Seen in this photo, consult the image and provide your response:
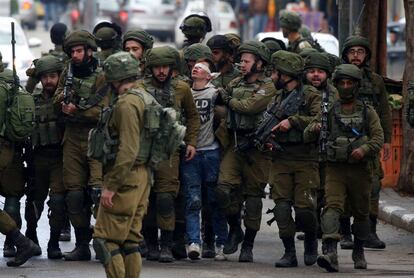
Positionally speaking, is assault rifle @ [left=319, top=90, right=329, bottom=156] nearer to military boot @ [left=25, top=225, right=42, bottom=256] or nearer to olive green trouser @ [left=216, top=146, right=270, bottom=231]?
olive green trouser @ [left=216, top=146, right=270, bottom=231]

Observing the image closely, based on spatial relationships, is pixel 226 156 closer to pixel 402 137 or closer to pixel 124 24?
pixel 402 137

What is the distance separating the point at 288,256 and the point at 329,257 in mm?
590

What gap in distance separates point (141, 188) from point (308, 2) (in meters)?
40.9

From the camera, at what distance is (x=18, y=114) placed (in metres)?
13.0

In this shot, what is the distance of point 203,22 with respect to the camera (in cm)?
1509

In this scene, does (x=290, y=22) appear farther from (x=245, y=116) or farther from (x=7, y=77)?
(x=7, y=77)

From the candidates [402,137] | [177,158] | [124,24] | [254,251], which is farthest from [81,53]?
[124,24]

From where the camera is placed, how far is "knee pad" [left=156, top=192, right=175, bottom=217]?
1336 cm

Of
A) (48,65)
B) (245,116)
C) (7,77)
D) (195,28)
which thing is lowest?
(245,116)

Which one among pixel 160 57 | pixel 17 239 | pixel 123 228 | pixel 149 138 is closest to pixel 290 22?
pixel 160 57

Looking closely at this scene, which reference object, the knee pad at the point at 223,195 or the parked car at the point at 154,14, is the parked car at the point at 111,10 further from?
the knee pad at the point at 223,195

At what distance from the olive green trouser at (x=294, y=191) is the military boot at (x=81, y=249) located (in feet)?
5.49

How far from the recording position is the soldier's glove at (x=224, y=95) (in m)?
13.7

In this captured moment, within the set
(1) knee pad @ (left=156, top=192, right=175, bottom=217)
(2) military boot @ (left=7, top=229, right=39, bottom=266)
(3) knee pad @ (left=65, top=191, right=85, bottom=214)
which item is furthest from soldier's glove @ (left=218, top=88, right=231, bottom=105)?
(2) military boot @ (left=7, top=229, right=39, bottom=266)
